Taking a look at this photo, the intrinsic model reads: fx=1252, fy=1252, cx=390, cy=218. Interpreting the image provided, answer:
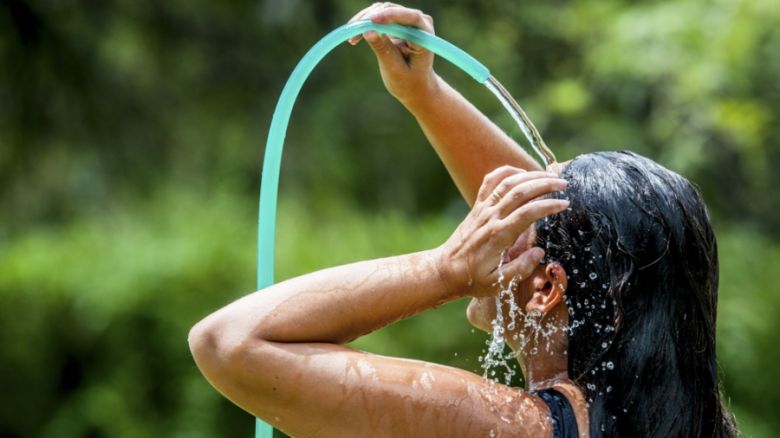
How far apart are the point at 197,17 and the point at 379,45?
5486mm

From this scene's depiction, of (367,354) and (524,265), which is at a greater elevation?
(524,265)

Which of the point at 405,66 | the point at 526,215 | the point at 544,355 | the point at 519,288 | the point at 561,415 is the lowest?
the point at 561,415

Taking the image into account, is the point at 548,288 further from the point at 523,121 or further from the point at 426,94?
the point at 426,94

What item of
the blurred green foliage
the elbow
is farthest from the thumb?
the blurred green foliage

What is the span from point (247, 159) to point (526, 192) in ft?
20.3

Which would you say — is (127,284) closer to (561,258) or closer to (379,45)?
(379,45)

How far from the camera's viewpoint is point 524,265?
7.53 ft

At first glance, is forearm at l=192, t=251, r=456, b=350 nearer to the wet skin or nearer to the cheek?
the wet skin

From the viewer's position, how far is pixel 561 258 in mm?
2379

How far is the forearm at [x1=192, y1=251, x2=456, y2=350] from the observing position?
225cm

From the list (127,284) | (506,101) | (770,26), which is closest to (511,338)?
(506,101)

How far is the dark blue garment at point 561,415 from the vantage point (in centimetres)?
228

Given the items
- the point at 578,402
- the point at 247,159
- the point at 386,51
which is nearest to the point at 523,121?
the point at 386,51

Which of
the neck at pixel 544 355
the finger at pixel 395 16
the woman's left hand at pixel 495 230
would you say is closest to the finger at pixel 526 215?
the woman's left hand at pixel 495 230
